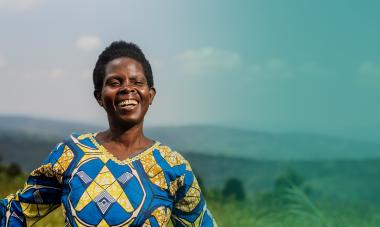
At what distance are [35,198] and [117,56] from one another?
0.68m

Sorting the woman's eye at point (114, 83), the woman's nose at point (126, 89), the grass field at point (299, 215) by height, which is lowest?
the grass field at point (299, 215)

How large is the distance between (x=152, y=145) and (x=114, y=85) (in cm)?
30

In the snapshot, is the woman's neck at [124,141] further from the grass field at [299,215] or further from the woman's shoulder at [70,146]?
the grass field at [299,215]

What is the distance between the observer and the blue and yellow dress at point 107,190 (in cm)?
246

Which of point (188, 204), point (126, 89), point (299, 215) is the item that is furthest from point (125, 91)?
point (299, 215)

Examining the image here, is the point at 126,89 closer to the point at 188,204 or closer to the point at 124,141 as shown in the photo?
the point at 124,141

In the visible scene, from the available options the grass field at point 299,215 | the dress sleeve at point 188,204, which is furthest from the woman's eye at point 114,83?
the grass field at point 299,215

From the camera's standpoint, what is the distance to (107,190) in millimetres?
2461

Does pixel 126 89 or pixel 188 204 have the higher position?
pixel 126 89

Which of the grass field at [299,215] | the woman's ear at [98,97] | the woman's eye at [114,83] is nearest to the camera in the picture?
the woman's eye at [114,83]

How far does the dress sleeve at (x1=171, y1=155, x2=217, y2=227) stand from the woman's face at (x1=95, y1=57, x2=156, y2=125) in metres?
0.29

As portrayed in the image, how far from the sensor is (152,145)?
2660mm

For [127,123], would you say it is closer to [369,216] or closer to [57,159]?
[57,159]

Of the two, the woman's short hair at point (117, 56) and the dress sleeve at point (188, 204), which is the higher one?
the woman's short hair at point (117, 56)
